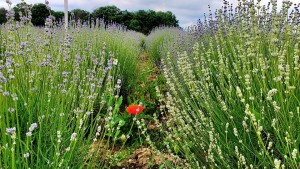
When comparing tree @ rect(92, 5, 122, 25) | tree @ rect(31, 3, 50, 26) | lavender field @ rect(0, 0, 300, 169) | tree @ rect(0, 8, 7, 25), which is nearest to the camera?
lavender field @ rect(0, 0, 300, 169)

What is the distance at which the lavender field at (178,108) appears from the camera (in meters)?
1.90

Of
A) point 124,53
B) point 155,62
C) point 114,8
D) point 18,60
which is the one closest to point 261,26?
point 18,60

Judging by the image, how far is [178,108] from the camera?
10.1ft

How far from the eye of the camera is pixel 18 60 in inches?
99.0

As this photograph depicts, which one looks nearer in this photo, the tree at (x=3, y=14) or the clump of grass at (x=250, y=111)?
the clump of grass at (x=250, y=111)

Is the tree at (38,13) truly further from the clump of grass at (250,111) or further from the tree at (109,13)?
the clump of grass at (250,111)

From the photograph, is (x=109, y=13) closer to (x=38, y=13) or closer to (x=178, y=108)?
(x=38, y=13)

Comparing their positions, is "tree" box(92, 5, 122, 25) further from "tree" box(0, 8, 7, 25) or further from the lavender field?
the lavender field

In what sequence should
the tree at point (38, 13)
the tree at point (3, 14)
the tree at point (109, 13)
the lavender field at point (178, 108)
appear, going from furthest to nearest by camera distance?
the tree at point (109, 13), the tree at point (38, 13), the tree at point (3, 14), the lavender field at point (178, 108)

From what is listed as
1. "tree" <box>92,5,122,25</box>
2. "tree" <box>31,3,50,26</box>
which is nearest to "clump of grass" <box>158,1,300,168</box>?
"tree" <box>31,3,50,26</box>

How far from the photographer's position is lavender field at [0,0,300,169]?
1896mm

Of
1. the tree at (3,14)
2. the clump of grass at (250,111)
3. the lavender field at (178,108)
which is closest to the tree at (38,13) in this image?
the tree at (3,14)

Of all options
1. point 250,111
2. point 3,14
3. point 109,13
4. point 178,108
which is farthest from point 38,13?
point 250,111

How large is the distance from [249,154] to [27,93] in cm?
143
